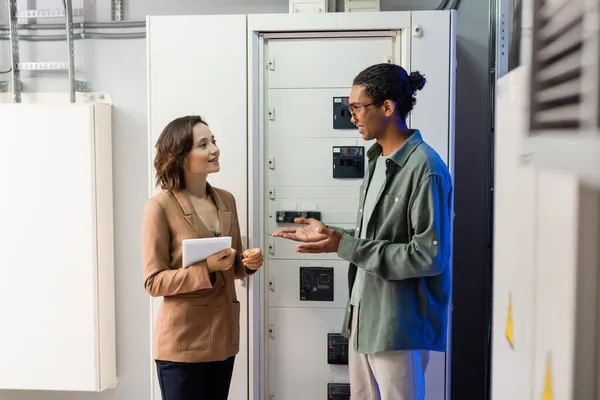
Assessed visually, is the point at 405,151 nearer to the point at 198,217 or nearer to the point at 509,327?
the point at 198,217

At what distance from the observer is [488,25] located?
2.58m

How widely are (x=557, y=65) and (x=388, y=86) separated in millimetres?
1177

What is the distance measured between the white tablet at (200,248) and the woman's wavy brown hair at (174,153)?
0.80ft

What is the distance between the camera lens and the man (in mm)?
1606

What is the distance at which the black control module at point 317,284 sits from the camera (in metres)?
2.41

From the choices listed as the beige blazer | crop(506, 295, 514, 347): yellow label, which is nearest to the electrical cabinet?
the beige blazer

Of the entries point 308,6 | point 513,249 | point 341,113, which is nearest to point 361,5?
point 308,6

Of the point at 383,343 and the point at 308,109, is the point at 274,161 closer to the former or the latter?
the point at 308,109

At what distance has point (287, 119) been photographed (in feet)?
7.89

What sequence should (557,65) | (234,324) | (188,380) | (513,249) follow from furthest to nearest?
(234,324) < (188,380) < (513,249) < (557,65)

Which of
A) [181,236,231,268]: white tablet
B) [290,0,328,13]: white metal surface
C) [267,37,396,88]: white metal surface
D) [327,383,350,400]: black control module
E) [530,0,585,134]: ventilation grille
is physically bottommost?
[327,383,350,400]: black control module

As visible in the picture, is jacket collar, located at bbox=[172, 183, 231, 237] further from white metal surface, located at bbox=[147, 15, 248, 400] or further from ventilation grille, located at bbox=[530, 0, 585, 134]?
ventilation grille, located at bbox=[530, 0, 585, 134]

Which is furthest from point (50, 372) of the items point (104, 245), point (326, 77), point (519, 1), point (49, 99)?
point (519, 1)

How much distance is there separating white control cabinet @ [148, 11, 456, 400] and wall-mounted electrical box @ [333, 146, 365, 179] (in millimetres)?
25
